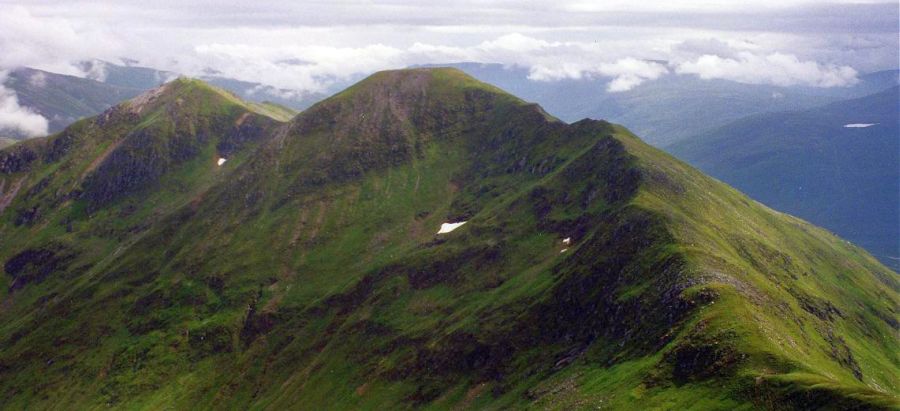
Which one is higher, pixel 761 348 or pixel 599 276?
pixel 761 348

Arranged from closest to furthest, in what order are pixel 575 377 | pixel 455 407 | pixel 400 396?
pixel 575 377
pixel 455 407
pixel 400 396

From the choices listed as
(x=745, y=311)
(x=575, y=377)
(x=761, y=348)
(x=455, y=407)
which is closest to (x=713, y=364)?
(x=761, y=348)

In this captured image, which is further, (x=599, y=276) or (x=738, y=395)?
(x=599, y=276)

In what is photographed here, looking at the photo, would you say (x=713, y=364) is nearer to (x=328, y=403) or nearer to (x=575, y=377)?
(x=575, y=377)

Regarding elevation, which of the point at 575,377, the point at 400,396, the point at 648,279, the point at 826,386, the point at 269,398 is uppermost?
the point at 826,386

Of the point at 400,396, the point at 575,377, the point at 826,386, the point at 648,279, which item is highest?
the point at 826,386

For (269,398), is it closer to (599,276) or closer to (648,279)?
(599,276)

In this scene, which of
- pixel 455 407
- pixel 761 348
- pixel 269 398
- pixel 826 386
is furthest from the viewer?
pixel 269 398

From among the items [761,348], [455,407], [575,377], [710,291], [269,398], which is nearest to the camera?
[761,348]

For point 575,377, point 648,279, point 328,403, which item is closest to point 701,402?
point 575,377
